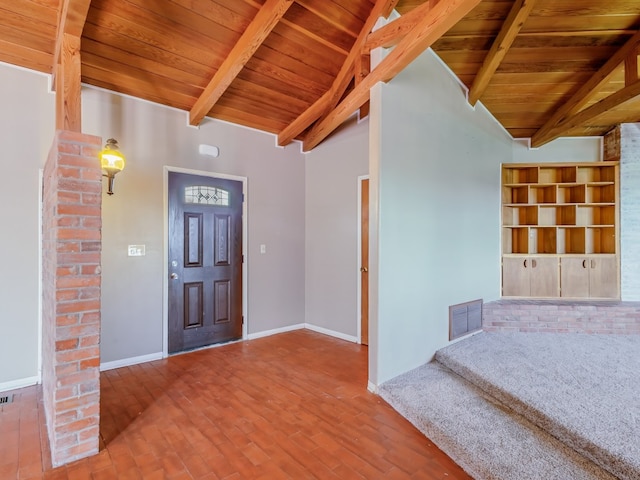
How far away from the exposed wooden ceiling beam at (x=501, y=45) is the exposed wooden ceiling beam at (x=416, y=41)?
0.86 meters

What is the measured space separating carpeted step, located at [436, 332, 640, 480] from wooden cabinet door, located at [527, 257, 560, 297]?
2.26 ft

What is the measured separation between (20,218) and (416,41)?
3.59 m

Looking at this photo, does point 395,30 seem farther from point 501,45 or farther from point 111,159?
point 111,159

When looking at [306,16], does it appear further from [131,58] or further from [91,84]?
[91,84]

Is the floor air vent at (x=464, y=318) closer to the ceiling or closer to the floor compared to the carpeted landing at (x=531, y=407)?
closer to the ceiling

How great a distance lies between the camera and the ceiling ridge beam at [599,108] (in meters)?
3.01

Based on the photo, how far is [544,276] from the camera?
4305 mm

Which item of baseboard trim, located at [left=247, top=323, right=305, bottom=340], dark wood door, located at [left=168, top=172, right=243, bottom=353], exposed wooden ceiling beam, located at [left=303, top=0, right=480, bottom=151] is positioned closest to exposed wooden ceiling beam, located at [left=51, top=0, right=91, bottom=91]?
dark wood door, located at [left=168, top=172, right=243, bottom=353]

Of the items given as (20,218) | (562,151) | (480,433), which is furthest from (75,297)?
(562,151)

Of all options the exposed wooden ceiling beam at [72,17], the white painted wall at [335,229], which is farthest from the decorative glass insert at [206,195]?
the exposed wooden ceiling beam at [72,17]

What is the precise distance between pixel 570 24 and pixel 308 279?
12.9 feet

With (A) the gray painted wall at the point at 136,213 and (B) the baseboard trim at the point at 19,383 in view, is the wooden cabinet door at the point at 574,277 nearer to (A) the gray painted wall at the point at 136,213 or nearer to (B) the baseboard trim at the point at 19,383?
(A) the gray painted wall at the point at 136,213

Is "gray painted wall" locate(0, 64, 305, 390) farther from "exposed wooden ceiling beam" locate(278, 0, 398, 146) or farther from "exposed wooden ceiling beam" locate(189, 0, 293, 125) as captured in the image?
"exposed wooden ceiling beam" locate(189, 0, 293, 125)

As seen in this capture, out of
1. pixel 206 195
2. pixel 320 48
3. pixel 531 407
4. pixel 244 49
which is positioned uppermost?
pixel 320 48
